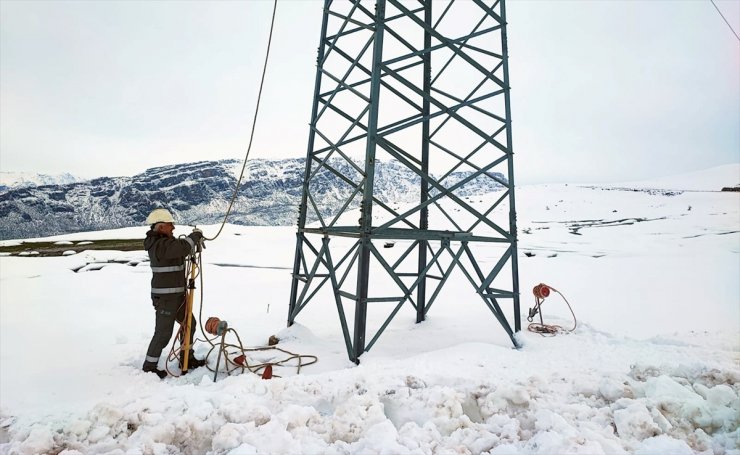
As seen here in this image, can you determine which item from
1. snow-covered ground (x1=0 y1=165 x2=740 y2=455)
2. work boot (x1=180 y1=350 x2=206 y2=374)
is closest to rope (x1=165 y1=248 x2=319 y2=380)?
work boot (x1=180 y1=350 x2=206 y2=374)

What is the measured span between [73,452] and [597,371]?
17.0ft

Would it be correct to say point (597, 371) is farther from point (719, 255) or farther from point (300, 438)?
point (719, 255)

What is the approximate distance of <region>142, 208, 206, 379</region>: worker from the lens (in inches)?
203

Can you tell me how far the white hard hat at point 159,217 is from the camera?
208 inches

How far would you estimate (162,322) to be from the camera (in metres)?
5.23

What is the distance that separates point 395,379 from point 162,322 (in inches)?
127

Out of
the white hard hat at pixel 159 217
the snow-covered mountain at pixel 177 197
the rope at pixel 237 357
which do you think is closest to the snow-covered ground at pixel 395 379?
the rope at pixel 237 357

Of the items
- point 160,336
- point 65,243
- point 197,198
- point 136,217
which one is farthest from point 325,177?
point 160,336

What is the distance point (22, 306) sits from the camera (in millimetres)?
8289

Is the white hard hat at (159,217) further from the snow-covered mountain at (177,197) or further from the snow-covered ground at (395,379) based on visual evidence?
the snow-covered mountain at (177,197)

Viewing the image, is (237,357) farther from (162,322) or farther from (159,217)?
(159,217)

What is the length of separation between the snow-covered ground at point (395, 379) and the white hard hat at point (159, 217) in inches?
77.5

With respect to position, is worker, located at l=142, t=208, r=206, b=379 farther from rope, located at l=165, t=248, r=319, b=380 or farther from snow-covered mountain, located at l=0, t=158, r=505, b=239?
snow-covered mountain, located at l=0, t=158, r=505, b=239

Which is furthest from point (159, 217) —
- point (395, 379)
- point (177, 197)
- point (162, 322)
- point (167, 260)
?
point (177, 197)
